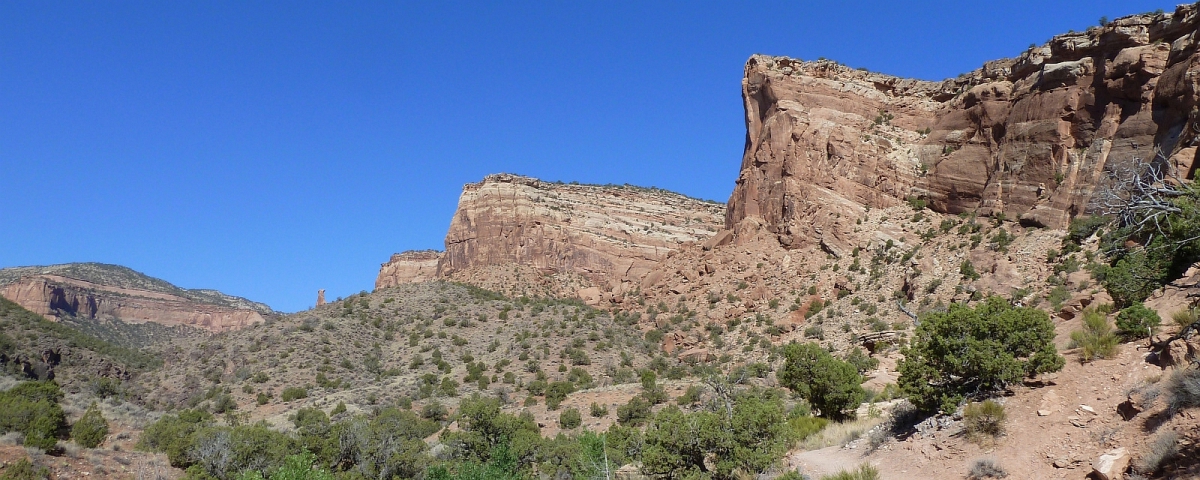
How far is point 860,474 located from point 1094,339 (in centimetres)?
524

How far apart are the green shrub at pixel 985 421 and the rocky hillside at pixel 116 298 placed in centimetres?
10054

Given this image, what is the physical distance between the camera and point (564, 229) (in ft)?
226

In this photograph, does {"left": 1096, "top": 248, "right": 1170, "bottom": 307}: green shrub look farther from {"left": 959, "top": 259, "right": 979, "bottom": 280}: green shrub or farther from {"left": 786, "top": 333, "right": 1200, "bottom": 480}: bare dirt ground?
{"left": 959, "top": 259, "right": 979, "bottom": 280}: green shrub

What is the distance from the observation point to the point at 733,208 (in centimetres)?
A: 5200

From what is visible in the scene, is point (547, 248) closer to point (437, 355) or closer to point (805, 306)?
point (437, 355)

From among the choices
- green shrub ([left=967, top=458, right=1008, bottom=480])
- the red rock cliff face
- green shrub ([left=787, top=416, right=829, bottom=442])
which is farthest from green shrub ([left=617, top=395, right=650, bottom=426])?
the red rock cliff face

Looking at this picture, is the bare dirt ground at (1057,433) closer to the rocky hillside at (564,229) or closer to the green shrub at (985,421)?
the green shrub at (985,421)

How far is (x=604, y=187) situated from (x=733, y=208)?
29.3 meters

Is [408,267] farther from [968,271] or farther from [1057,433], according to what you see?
[1057,433]

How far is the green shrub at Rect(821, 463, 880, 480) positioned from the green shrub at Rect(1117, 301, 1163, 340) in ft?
17.0

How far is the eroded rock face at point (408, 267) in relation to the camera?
337 ft

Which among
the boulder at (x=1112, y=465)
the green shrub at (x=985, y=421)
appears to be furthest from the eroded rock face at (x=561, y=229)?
the boulder at (x=1112, y=465)

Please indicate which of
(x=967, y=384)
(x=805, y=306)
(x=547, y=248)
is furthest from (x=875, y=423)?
(x=547, y=248)

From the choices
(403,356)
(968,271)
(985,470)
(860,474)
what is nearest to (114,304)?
(403,356)
